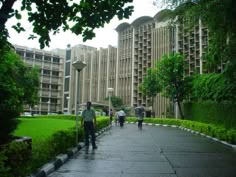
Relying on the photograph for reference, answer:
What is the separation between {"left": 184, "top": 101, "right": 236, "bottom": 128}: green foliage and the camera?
20.1m

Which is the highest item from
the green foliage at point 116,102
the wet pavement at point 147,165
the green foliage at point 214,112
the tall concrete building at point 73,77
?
the tall concrete building at point 73,77

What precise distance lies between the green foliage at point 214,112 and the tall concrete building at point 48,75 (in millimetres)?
66409

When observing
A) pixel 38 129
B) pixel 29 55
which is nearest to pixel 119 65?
pixel 29 55

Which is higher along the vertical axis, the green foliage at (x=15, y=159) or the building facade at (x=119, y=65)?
the building facade at (x=119, y=65)

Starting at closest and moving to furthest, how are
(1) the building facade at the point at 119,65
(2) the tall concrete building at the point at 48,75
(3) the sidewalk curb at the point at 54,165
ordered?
(3) the sidewalk curb at the point at 54,165 → (1) the building facade at the point at 119,65 → (2) the tall concrete building at the point at 48,75

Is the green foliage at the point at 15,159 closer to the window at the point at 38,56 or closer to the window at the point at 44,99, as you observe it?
the window at the point at 44,99

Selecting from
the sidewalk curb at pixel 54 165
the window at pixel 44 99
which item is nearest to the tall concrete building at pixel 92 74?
the window at pixel 44 99

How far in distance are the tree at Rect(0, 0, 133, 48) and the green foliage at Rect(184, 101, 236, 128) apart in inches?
541

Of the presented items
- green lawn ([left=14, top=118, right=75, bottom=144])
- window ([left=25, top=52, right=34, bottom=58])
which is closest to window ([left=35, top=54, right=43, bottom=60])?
window ([left=25, top=52, right=34, bottom=58])

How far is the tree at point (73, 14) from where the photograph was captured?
7.30 meters

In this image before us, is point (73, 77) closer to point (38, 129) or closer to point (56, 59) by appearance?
point (56, 59)

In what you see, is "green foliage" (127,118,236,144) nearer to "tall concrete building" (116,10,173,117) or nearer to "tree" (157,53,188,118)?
"tree" (157,53,188,118)

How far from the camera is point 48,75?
326 ft

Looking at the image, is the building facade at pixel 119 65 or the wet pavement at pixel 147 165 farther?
the building facade at pixel 119 65
